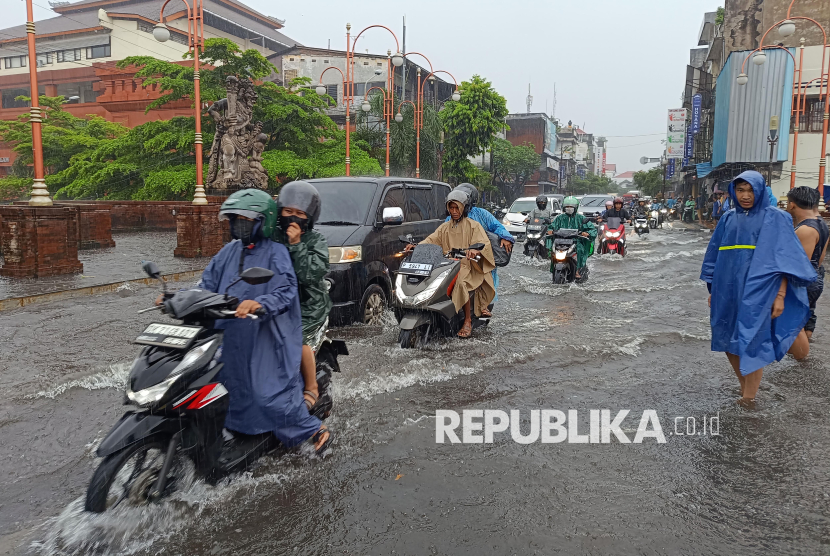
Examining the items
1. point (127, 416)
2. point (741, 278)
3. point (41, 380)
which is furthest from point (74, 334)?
point (741, 278)

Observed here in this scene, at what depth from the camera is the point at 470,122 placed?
1569 inches

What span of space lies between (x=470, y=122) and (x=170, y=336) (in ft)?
126

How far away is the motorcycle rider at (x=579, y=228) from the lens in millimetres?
11973

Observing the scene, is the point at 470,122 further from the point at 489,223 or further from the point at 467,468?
the point at 467,468

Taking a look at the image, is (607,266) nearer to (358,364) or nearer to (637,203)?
(358,364)

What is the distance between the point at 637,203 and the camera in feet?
105

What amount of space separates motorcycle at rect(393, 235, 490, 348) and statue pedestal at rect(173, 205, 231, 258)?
9.61m

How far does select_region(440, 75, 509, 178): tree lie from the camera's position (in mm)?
39656

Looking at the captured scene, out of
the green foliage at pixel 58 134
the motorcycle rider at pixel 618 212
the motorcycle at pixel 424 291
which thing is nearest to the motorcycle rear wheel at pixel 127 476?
the motorcycle at pixel 424 291

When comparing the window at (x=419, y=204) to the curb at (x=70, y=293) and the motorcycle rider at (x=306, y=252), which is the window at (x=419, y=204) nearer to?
the curb at (x=70, y=293)

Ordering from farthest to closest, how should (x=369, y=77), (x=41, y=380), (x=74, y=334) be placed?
1. (x=369, y=77)
2. (x=74, y=334)
3. (x=41, y=380)

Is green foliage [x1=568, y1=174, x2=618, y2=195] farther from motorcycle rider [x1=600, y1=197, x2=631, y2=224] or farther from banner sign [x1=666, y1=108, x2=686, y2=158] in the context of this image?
motorcycle rider [x1=600, y1=197, x2=631, y2=224]

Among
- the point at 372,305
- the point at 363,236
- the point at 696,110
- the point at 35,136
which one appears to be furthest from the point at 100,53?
the point at 372,305

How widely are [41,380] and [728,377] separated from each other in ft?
19.1
